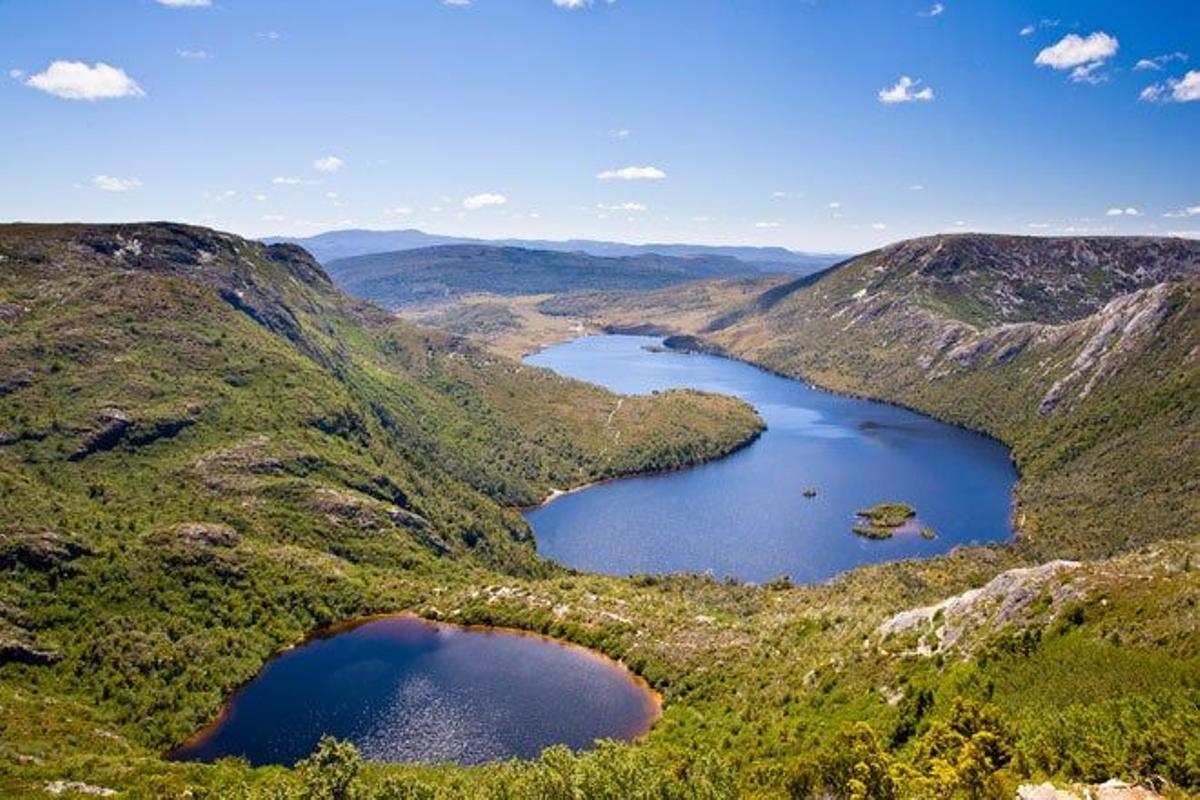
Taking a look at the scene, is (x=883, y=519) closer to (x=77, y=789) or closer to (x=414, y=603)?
(x=414, y=603)

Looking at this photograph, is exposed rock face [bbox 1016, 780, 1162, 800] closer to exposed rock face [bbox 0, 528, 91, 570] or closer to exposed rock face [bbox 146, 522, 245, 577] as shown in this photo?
exposed rock face [bbox 146, 522, 245, 577]

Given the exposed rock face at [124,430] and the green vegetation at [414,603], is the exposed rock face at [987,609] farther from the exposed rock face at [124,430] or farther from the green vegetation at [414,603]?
the exposed rock face at [124,430]

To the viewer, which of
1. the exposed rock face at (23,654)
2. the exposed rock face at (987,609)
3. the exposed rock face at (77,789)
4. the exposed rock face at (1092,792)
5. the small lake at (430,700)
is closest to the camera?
the exposed rock face at (1092,792)

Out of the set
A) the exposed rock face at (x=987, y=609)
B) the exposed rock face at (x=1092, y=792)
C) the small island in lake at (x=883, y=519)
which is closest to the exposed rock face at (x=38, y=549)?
the exposed rock face at (x=987, y=609)

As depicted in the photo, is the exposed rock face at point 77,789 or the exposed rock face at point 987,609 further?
the exposed rock face at point 987,609

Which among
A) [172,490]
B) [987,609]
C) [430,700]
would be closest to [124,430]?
[172,490]

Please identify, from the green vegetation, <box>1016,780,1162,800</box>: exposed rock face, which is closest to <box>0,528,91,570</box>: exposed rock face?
the green vegetation
